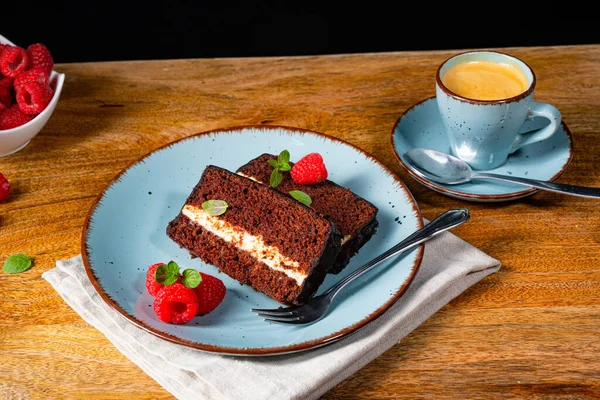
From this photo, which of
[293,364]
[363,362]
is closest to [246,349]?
[293,364]

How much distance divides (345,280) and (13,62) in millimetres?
1426

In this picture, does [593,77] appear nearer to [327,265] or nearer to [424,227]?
[424,227]

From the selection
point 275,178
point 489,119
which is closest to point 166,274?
point 275,178

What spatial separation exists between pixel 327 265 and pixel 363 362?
26cm

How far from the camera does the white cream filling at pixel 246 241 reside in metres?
1.86

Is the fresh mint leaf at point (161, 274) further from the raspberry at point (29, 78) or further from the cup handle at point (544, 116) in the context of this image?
the cup handle at point (544, 116)

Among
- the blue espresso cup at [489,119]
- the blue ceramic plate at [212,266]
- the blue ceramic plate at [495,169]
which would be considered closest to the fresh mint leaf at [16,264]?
the blue ceramic plate at [212,266]

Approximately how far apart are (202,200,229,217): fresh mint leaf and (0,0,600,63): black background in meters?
2.13

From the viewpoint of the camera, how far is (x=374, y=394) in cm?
168

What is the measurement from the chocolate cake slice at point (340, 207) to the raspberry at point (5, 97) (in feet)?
2.93

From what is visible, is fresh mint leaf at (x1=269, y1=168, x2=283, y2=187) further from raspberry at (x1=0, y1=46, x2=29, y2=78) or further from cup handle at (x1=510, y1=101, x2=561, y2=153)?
raspberry at (x1=0, y1=46, x2=29, y2=78)

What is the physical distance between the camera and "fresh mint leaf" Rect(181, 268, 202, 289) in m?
1.76

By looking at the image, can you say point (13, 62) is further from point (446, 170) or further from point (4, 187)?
point (446, 170)

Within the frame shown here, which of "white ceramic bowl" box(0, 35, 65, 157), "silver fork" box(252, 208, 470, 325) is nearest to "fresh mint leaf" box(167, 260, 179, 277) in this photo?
"silver fork" box(252, 208, 470, 325)
